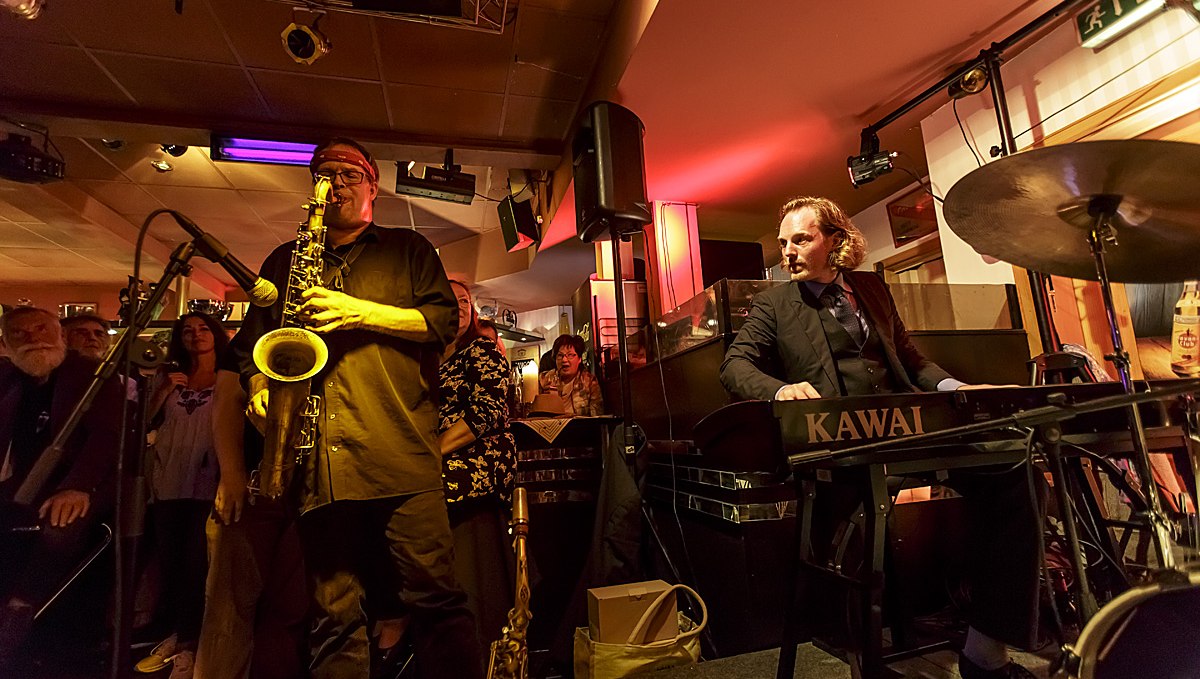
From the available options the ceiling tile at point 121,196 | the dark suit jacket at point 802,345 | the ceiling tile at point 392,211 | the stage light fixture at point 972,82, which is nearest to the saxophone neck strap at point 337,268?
the dark suit jacket at point 802,345

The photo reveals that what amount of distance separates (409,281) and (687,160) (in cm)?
325

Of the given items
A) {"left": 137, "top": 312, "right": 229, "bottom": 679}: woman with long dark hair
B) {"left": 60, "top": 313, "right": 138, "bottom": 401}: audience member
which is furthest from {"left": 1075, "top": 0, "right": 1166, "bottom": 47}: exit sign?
{"left": 60, "top": 313, "right": 138, "bottom": 401}: audience member

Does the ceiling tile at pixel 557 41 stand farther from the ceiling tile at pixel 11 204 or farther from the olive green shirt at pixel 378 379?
the ceiling tile at pixel 11 204

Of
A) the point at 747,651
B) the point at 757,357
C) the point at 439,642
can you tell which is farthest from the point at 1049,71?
the point at 439,642

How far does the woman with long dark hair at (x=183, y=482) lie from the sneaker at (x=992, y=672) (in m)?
2.87

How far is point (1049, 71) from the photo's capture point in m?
3.01

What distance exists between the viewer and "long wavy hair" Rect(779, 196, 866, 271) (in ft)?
6.70

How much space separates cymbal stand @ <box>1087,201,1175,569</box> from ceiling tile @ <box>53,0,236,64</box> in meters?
4.23

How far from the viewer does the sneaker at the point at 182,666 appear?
2.07 m

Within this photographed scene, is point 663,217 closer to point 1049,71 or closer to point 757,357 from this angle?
point 1049,71

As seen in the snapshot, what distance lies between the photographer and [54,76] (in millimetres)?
3482

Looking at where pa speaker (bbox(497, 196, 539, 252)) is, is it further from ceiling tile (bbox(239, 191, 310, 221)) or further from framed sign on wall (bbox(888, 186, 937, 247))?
framed sign on wall (bbox(888, 186, 937, 247))

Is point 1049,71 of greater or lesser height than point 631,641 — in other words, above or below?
above

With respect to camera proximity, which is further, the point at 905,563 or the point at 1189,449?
the point at 905,563
